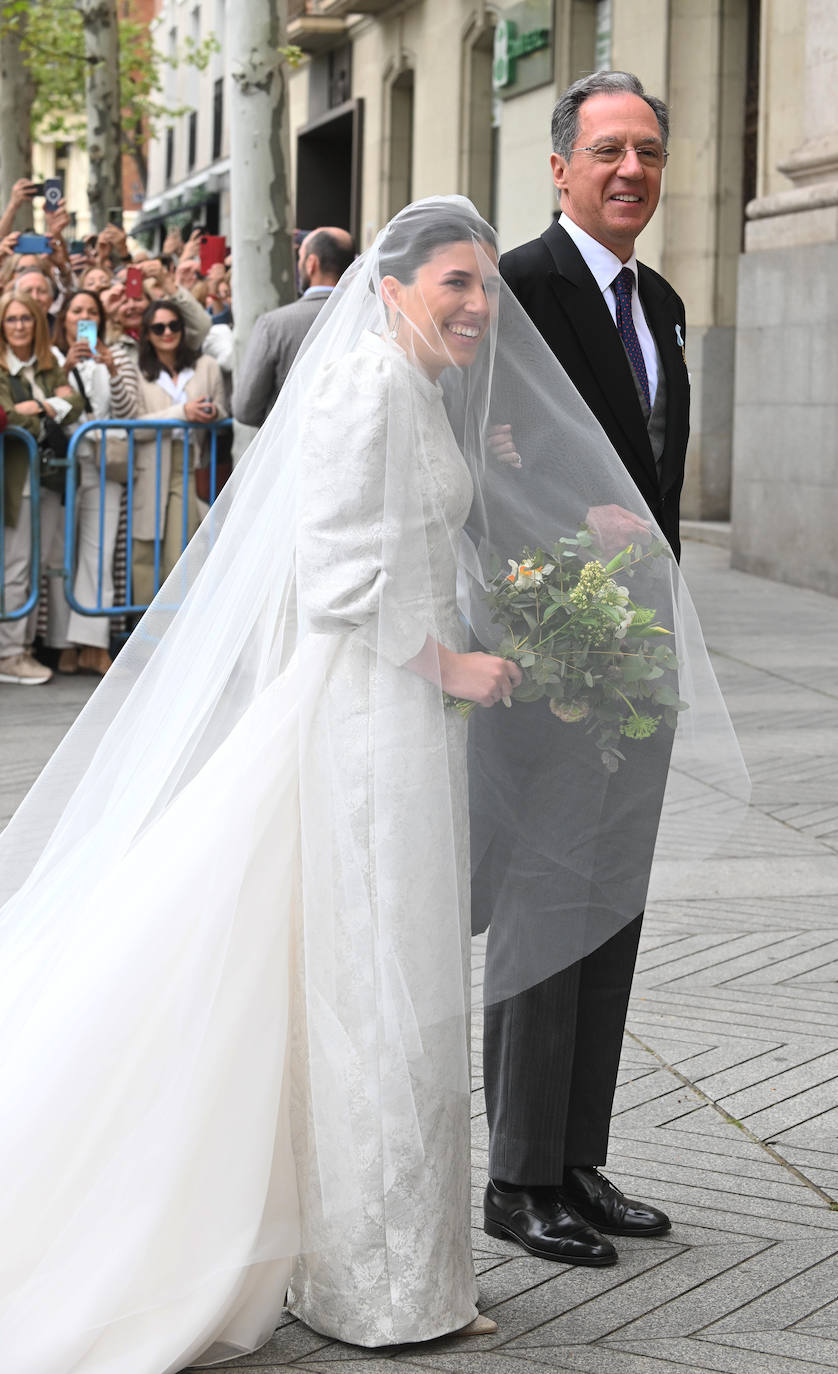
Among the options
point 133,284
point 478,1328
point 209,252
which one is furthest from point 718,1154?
point 209,252

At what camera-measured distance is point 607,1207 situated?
3.70 metres

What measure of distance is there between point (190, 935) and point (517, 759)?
0.68 m

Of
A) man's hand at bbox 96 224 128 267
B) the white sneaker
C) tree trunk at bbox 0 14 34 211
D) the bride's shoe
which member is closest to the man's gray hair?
the bride's shoe

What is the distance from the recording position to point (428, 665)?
3.18 metres

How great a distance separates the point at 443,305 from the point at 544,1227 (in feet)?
5.72

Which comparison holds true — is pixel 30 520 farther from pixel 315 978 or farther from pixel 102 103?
pixel 102 103

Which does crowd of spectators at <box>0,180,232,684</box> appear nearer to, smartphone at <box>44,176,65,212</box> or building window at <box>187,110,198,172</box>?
smartphone at <box>44,176,65,212</box>

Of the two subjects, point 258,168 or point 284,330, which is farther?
point 258,168

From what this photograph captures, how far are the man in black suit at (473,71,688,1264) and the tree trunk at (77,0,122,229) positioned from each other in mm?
18360

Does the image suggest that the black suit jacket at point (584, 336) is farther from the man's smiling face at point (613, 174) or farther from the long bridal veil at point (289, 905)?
the long bridal veil at point (289, 905)

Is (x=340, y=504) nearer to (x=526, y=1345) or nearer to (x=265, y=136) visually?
(x=526, y=1345)

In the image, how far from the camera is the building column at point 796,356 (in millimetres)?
13367

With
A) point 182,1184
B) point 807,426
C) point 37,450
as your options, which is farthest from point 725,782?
point 807,426

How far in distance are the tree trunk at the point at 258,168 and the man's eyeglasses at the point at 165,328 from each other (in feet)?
1.16
